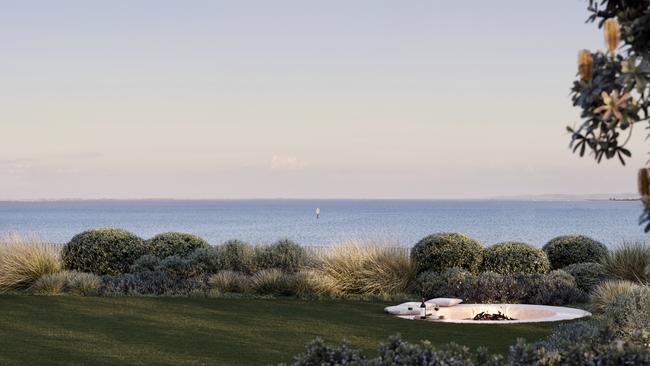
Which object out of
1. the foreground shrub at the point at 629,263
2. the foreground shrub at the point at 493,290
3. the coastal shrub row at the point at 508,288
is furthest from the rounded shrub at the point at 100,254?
the foreground shrub at the point at 629,263

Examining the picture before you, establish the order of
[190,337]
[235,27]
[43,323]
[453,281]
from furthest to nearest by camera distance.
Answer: [235,27] < [453,281] < [43,323] < [190,337]

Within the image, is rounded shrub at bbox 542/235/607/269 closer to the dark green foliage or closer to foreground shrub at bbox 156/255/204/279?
the dark green foliage

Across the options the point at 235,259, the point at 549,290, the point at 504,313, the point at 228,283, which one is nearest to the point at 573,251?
the point at 549,290

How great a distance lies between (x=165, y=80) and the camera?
31.5 meters

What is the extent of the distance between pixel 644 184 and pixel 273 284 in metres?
12.1

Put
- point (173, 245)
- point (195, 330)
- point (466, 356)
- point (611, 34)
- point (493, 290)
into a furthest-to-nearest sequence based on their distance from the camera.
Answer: point (173, 245) → point (493, 290) → point (195, 330) → point (466, 356) → point (611, 34)

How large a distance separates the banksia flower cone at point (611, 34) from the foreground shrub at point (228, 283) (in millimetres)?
12271

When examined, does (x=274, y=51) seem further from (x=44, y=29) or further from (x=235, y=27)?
(x=44, y=29)

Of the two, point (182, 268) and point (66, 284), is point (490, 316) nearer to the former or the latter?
point (182, 268)

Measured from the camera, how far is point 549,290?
13375 mm

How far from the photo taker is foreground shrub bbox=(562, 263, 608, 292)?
14.4 m

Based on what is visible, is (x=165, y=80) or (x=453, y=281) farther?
(x=165, y=80)

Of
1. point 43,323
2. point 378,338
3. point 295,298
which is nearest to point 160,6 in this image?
point 295,298

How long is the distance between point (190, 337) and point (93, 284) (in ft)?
16.3
